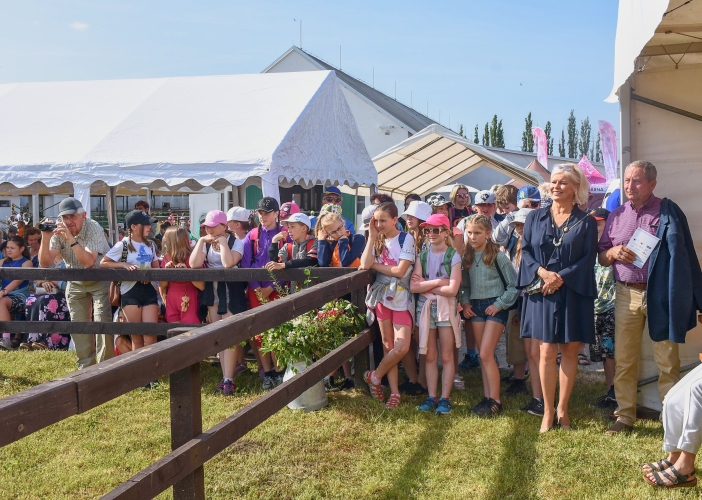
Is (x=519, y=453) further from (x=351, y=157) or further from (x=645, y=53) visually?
(x=351, y=157)

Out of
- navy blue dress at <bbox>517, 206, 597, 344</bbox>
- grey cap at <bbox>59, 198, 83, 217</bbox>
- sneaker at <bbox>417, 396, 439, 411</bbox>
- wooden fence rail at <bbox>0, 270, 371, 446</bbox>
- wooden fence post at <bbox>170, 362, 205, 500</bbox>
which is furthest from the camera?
grey cap at <bbox>59, 198, 83, 217</bbox>

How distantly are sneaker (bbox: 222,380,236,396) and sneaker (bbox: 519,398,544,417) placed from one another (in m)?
2.59

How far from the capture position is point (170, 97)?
10.4 meters

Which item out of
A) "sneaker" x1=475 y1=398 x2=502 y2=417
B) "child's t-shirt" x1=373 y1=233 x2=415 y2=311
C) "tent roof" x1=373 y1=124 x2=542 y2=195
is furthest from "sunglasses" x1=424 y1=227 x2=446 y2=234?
"tent roof" x1=373 y1=124 x2=542 y2=195

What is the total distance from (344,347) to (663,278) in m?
2.37

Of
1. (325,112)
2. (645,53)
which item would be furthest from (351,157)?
(645,53)

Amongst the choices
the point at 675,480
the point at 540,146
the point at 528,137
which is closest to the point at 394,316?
the point at 675,480

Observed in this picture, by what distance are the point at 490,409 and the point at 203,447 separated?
2.92 meters

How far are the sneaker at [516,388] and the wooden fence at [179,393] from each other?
5.62 ft

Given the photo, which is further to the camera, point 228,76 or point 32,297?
point 228,76

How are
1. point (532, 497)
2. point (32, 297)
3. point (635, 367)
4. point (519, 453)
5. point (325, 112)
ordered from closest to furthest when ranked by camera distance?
point (532, 497), point (519, 453), point (635, 367), point (32, 297), point (325, 112)

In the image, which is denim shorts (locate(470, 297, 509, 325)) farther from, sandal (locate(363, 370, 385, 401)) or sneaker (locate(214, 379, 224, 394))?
sneaker (locate(214, 379, 224, 394))

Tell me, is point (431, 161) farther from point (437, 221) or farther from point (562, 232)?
point (562, 232)

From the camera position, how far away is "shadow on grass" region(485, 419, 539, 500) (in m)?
3.91
